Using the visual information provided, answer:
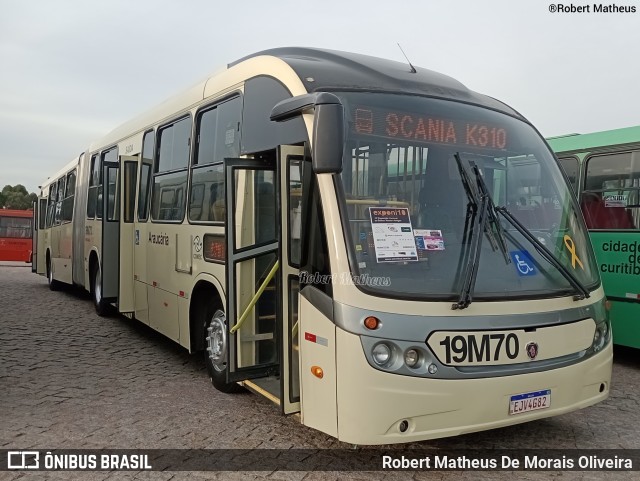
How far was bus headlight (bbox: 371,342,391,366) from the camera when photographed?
3.71 meters

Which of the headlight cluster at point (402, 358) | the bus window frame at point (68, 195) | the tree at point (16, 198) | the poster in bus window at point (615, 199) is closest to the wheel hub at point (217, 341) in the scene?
the headlight cluster at point (402, 358)

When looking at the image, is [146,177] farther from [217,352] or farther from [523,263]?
[523,263]

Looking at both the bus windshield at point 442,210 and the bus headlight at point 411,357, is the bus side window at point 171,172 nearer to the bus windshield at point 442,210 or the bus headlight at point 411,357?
the bus windshield at point 442,210

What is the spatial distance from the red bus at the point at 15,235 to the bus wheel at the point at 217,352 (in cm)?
2589

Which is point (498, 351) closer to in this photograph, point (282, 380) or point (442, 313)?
point (442, 313)

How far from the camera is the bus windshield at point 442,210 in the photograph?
3943mm

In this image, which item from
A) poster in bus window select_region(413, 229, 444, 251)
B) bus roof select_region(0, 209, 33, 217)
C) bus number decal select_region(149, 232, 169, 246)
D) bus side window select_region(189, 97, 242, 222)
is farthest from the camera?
bus roof select_region(0, 209, 33, 217)

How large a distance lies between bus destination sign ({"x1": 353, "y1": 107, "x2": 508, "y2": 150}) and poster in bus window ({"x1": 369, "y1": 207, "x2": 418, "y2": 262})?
602 millimetres

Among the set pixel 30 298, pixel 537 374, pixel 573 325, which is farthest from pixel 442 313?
pixel 30 298

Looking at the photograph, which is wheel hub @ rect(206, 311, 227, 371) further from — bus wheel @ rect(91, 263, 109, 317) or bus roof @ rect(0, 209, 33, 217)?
bus roof @ rect(0, 209, 33, 217)

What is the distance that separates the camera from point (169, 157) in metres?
7.26

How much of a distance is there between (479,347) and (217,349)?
9.69 ft

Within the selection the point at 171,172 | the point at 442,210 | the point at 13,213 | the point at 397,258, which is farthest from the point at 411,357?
the point at 13,213

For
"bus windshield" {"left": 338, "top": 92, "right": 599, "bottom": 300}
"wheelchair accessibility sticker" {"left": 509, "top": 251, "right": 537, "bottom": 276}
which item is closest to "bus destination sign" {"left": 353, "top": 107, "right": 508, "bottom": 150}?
"bus windshield" {"left": 338, "top": 92, "right": 599, "bottom": 300}
